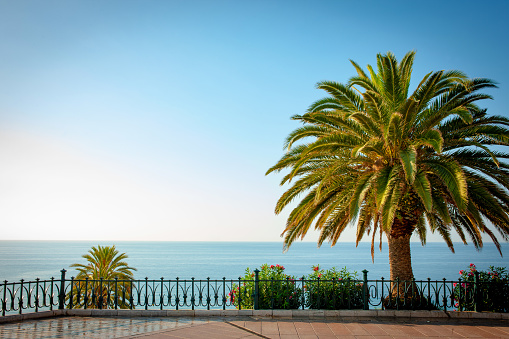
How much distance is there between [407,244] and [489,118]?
4.58m

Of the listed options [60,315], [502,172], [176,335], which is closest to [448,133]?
→ [502,172]

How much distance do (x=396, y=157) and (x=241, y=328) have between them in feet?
21.8

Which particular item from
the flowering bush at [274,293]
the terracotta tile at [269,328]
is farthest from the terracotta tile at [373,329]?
the flowering bush at [274,293]

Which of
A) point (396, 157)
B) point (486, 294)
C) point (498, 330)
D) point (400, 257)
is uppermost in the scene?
point (396, 157)

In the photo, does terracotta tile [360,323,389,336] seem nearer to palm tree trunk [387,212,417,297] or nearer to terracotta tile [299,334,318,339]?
terracotta tile [299,334,318,339]

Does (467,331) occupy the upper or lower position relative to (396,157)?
lower

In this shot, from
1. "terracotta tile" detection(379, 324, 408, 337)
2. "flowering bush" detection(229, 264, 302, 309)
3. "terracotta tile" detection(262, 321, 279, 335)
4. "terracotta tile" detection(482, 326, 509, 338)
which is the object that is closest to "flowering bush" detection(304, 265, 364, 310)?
"flowering bush" detection(229, 264, 302, 309)

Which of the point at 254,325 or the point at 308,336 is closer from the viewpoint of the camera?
the point at 308,336

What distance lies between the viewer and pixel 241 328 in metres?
9.95

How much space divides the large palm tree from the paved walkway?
2.51m

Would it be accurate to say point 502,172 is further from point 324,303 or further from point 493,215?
point 324,303

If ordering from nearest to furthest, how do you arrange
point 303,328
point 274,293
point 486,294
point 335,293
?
A: point 303,328 → point 486,294 → point 274,293 → point 335,293

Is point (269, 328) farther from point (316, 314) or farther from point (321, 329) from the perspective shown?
point (316, 314)

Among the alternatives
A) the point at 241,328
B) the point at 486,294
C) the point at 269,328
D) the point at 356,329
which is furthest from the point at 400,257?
the point at 241,328
